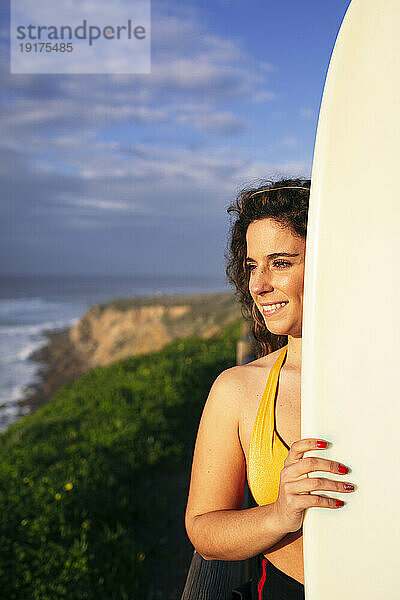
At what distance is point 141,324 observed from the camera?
35.1 metres

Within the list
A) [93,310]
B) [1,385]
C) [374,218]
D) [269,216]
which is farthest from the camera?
[93,310]

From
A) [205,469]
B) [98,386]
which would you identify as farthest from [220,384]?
[98,386]

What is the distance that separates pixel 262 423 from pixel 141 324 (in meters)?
34.0

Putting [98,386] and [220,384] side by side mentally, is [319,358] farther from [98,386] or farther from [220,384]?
[98,386]

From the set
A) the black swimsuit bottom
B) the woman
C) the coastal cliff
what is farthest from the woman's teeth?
the coastal cliff

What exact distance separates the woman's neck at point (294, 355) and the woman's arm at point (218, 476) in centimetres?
13

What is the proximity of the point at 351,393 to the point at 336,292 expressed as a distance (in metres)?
0.19

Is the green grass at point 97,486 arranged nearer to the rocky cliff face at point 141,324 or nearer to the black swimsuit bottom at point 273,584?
the black swimsuit bottom at point 273,584

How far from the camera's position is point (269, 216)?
1359mm

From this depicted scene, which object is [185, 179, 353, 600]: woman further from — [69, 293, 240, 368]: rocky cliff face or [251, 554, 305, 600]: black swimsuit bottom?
[69, 293, 240, 368]: rocky cliff face

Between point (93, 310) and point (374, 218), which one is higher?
point (374, 218)

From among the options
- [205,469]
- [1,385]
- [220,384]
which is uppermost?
[220,384]

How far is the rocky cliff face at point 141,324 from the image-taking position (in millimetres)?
26750

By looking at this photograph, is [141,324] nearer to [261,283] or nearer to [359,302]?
[261,283]
